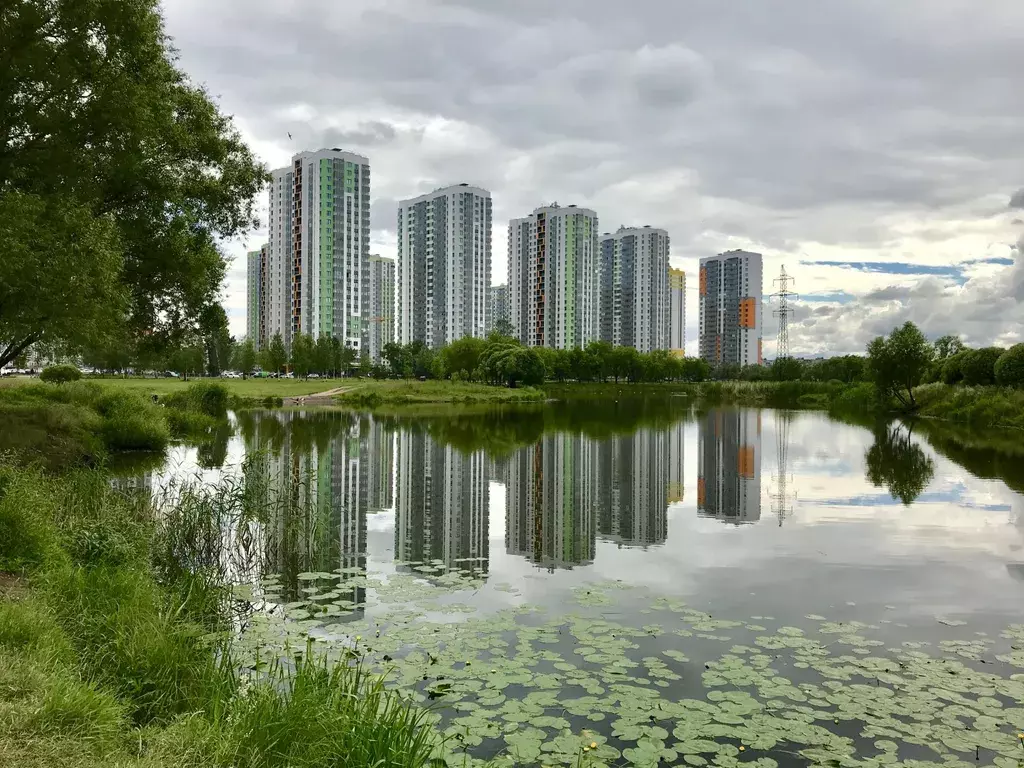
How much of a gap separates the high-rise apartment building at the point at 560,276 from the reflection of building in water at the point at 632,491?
12398 cm

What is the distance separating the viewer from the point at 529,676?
820 centimetres

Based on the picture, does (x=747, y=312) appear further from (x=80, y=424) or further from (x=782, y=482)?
(x=80, y=424)

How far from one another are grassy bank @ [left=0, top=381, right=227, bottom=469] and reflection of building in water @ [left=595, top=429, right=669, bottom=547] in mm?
15795

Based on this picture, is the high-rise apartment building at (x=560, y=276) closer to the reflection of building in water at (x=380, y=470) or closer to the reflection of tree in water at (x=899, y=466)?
the reflection of tree in water at (x=899, y=466)

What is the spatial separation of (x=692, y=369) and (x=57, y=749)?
146 meters

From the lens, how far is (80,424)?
27438mm

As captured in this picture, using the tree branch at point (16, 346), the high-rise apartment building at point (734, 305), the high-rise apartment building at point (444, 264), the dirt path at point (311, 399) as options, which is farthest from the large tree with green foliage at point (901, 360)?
the high-rise apartment building at point (734, 305)

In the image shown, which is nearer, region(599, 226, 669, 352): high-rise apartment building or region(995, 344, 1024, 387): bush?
region(995, 344, 1024, 387): bush

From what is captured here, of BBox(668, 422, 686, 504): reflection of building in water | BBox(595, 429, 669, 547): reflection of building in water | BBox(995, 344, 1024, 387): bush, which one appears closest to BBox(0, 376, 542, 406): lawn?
BBox(668, 422, 686, 504): reflection of building in water

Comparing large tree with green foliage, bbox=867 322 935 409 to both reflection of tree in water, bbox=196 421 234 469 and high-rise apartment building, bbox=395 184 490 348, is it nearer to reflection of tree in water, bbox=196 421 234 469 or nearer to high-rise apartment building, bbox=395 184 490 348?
reflection of tree in water, bbox=196 421 234 469

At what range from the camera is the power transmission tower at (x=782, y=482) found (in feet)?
67.7

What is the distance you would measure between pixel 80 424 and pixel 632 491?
21.1 meters

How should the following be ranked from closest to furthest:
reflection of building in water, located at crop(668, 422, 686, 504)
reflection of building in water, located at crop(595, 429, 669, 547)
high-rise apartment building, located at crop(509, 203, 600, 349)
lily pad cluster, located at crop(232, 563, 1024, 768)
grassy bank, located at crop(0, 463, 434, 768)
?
grassy bank, located at crop(0, 463, 434, 768) < lily pad cluster, located at crop(232, 563, 1024, 768) < reflection of building in water, located at crop(595, 429, 669, 547) < reflection of building in water, located at crop(668, 422, 686, 504) < high-rise apartment building, located at crop(509, 203, 600, 349)

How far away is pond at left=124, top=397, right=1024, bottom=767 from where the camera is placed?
712 cm
